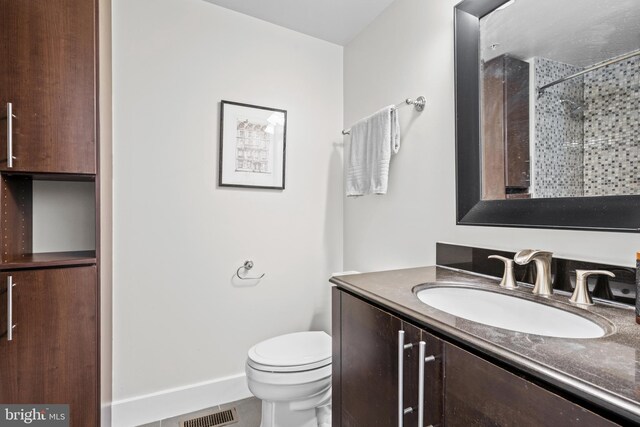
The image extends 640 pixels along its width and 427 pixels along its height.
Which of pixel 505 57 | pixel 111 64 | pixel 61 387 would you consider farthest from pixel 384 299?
pixel 111 64

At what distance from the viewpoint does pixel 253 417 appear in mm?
1692

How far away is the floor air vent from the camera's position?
162 centimetres

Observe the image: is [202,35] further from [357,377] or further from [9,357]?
[357,377]

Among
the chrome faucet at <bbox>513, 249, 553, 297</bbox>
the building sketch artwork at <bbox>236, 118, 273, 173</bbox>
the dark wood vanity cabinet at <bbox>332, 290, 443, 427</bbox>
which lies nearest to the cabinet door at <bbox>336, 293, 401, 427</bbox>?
the dark wood vanity cabinet at <bbox>332, 290, 443, 427</bbox>

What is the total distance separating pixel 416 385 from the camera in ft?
2.47

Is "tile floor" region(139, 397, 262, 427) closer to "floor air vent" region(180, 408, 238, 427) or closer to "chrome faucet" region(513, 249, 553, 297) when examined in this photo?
"floor air vent" region(180, 408, 238, 427)

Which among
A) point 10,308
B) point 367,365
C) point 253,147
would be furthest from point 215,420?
point 253,147

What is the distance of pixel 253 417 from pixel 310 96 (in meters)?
1.99

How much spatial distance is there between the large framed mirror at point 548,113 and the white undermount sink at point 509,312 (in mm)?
275

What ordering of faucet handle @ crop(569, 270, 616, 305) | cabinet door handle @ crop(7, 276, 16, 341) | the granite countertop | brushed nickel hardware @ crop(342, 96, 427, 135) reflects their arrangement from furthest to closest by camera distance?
brushed nickel hardware @ crop(342, 96, 427, 135)
cabinet door handle @ crop(7, 276, 16, 341)
faucet handle @ crop(569, 270, 616, 305)
the granite countertop

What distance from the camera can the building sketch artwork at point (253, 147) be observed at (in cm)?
186

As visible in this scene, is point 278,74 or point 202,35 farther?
point 278,74

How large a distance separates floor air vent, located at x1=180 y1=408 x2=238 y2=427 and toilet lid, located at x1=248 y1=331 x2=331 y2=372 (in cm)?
46

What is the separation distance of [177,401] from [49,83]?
5.45 ft
